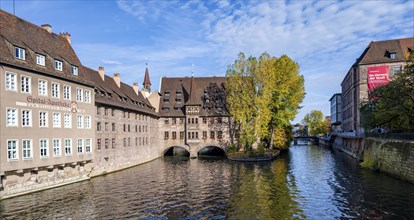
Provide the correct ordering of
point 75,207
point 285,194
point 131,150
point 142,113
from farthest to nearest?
point 142,113 < point 131,150 < point 285,194 < point 75,207

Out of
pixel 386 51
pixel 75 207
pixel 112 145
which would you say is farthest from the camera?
pixel 386 51

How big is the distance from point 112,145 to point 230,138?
27.6 meters

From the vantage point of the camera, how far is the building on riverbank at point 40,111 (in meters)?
25.9

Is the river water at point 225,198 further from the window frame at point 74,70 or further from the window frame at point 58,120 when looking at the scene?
the window frame at point 74,70

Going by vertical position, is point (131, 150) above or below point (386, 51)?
below

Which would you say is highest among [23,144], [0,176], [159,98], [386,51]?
[386,51]

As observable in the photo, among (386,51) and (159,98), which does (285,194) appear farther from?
(386,51)

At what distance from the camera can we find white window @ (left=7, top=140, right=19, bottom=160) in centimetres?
2564

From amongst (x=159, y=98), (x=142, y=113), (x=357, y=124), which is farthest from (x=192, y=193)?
(x=357, y=124)

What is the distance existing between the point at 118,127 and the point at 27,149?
1793cm

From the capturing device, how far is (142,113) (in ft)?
181

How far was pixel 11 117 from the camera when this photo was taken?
26.2 m

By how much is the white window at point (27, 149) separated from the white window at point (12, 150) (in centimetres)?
78

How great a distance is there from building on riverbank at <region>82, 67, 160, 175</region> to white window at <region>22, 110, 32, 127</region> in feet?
35.5
